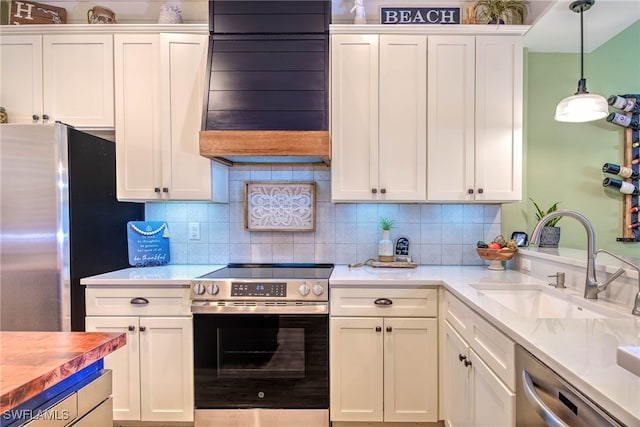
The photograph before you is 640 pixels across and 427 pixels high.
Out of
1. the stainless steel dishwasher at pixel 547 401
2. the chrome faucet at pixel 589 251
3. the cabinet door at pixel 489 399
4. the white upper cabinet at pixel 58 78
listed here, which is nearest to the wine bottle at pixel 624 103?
the chrome faucet at pixel 589 251

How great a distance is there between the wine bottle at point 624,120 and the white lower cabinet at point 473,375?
1.83 metres

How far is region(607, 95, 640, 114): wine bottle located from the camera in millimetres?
2436

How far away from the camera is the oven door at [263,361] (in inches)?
77.4

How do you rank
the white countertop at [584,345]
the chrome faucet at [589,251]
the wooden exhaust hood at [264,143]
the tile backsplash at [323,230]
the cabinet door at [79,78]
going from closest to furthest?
Result: the white countertop at [584,345], the chrome faucet at [589,251], the wooden exhaust hood at [264,143], the cabinet door at [79,78], the tile backsplash at [323,230]

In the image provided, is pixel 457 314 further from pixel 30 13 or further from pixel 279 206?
pixel 30 13

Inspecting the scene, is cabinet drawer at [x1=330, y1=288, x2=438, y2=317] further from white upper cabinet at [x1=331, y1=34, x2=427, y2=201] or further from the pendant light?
the pendant light

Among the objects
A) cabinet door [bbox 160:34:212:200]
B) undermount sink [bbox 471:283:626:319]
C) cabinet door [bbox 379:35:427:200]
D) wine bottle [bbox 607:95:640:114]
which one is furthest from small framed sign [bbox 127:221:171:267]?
wine bottle [bbox 607:95:640:114]

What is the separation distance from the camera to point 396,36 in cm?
222

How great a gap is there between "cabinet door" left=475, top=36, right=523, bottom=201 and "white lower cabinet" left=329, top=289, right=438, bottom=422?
1.02m

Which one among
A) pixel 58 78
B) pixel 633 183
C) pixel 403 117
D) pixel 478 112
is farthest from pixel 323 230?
pixel 633 183

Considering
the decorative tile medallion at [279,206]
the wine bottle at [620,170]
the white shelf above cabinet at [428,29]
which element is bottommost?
the decorative tile medallion at [279,206]

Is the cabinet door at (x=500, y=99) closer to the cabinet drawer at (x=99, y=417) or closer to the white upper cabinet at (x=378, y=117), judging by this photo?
the white upper cabinet at (x=378, y=117)

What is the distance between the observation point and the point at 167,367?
2.01 metres

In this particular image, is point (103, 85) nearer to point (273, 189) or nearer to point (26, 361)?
point (273, 189)
